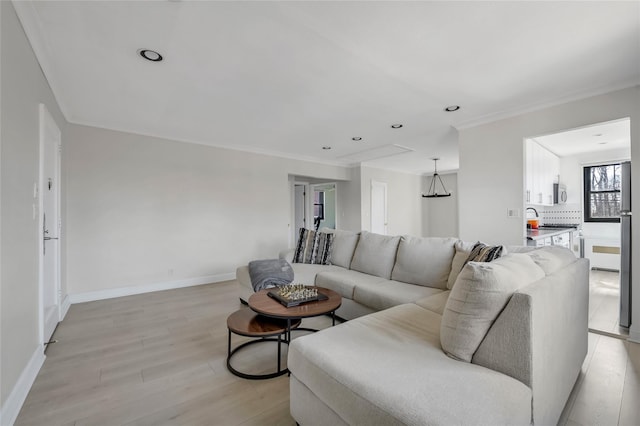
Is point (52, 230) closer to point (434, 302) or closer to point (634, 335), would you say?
point (434, 302)

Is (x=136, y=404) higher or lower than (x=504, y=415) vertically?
lower

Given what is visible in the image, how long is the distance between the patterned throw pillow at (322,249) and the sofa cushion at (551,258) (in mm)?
2375

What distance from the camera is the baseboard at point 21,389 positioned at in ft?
5.08

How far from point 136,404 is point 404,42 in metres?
3.08

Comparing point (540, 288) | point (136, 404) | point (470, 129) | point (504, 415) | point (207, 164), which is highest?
point (470, 129)

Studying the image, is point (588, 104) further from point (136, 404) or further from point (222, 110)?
point (136, 404)

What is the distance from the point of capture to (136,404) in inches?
69.2

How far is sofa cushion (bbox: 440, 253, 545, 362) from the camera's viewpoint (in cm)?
126

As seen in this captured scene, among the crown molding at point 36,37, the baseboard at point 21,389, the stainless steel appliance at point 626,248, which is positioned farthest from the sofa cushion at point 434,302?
the crown molding at point 36,37

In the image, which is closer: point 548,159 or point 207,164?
point 207,164

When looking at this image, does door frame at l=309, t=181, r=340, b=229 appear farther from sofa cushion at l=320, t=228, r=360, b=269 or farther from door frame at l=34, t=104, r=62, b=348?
door frame at l=34, t=104, r=62, b=348

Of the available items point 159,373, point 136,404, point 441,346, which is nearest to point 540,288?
point 441,346

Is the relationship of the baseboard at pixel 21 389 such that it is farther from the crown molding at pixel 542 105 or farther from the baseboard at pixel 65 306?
the crown molding at pixel 542 105

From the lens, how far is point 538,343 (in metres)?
1.21
